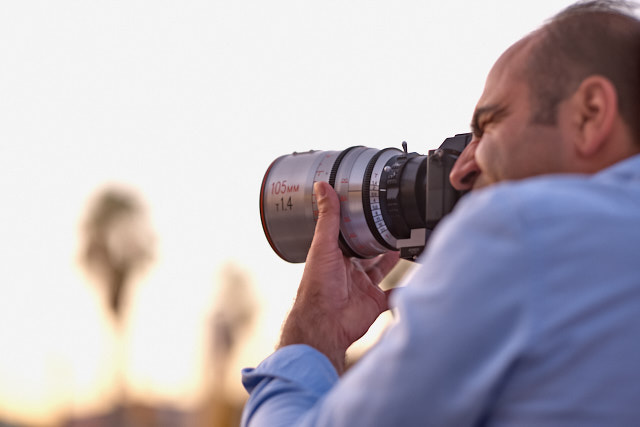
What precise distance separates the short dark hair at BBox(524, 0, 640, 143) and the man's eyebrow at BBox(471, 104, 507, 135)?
8cm

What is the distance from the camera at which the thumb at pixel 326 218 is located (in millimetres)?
2395

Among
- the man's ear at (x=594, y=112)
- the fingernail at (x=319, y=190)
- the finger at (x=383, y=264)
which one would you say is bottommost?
the finger at (x=383, y=264)

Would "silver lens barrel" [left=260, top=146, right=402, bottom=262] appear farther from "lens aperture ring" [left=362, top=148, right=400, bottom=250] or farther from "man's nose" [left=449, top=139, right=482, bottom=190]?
"man's nose" [left=449, top=139, right=482, bottom=190]

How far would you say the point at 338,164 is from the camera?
2.63 m

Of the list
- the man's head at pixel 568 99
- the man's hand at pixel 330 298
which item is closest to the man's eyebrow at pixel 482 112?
the man's head at pixel 568 99

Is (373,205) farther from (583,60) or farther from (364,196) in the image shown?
(583,60)

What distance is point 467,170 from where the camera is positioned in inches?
71.2

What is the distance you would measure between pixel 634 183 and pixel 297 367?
76 cm

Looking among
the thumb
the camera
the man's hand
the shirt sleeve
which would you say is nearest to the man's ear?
the shirt sleeve

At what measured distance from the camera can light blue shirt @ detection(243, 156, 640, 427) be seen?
1.07 m

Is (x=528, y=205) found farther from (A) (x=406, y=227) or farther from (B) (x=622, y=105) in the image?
(A) (x=406, y=227)

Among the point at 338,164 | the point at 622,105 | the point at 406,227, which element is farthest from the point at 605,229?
the point at 338,164

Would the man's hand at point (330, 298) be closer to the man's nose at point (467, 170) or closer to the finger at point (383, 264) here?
the finger at point (383, 264)

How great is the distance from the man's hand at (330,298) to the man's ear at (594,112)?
94cm
